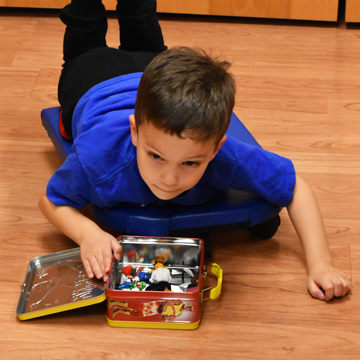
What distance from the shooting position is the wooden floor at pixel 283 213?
0.83 metres

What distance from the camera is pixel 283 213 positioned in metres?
1.07

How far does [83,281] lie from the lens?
0.87m

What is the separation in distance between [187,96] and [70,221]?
0.32 m

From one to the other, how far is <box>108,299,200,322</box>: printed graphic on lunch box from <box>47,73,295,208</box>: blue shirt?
166 mm

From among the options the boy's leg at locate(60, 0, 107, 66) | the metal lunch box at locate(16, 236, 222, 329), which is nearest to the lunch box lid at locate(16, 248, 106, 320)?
the metal lunch box at locate(16, 236, 222, 329)

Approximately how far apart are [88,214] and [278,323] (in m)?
0.41

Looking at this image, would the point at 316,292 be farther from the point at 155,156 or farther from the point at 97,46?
the point at 97,46

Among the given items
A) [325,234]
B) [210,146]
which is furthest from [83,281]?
[325,234]

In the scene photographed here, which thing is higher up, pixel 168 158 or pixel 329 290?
pixel 168 158

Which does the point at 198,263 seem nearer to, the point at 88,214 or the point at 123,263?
the point at 123,263

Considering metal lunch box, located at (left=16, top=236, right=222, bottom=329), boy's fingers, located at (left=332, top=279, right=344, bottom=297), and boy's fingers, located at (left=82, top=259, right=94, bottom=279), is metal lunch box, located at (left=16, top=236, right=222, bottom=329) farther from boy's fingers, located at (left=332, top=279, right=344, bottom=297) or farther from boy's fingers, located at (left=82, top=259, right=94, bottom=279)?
boy's fingers, located at (left=332, top=279, right=344, bottom=297)

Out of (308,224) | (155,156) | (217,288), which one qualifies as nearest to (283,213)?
(308,224)

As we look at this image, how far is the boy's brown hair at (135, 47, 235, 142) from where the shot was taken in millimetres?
718

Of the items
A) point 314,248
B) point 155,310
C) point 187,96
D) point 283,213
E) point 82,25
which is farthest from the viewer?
point 82,25
